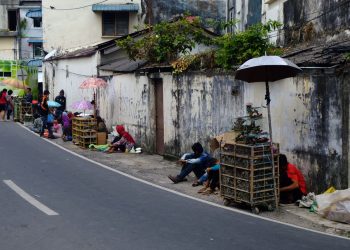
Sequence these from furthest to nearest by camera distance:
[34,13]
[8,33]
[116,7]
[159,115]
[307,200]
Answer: [8,33], [34,13], [116,7], [159,115], [307,200]

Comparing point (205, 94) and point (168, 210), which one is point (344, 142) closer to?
point (168, 210)

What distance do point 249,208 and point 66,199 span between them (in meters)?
3.36

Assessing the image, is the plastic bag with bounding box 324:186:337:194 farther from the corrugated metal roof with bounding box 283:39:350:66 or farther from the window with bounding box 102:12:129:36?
the window with bounding box 102:12:129:36

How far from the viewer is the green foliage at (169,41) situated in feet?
64.9

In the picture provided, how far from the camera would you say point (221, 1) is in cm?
3838

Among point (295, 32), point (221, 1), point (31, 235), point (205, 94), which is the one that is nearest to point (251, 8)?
point (295, 32)

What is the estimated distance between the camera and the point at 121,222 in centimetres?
898

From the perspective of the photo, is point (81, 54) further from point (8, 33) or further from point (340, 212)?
point (8, 33)

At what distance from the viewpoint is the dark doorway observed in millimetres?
18641

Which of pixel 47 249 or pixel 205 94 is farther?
pixel 205 94

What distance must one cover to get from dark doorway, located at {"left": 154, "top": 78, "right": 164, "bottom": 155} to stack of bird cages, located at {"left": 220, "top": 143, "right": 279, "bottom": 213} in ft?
25.5

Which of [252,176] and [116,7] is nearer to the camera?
[252,176]

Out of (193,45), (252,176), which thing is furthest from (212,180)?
(193,45)

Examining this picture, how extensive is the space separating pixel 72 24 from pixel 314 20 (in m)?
25.8
